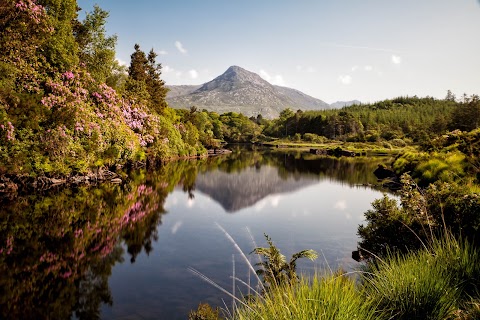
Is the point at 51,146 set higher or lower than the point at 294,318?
higher

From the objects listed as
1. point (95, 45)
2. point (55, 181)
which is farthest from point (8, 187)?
point (95, 45)

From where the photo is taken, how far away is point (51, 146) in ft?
94.2

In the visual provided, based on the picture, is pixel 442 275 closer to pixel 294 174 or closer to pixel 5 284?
pixel 5 284

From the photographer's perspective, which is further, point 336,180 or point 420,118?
point 420,118

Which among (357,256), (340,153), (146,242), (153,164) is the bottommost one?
(146,242)

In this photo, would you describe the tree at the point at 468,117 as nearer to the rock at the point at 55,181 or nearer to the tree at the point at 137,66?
the tree at the point at 137,66

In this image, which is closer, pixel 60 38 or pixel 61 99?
pixel 61 99

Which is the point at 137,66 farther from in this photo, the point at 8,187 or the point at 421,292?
the point at 421,292

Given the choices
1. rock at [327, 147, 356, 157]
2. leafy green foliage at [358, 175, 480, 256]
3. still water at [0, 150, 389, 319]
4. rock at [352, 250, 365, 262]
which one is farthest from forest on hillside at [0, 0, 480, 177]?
rock at [327, 147, 356, 157]

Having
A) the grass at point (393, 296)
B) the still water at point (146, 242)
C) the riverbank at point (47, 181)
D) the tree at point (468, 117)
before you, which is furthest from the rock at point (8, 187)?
Result: the tree at point (468, 117)

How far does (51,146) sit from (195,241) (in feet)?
59.2

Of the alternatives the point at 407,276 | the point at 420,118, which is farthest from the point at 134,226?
the point at 420,118

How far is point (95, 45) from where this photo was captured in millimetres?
44094

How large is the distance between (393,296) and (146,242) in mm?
14303
